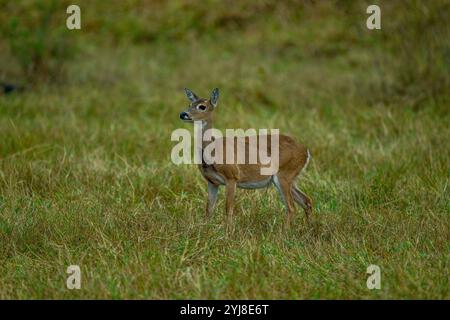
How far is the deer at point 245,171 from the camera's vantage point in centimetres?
653

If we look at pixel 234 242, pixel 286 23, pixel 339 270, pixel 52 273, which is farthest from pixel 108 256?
pixel 286 23

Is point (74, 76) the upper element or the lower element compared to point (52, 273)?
upper

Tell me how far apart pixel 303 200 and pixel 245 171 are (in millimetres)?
577

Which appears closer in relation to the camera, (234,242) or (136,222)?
(234,242)

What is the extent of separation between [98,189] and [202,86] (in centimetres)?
566

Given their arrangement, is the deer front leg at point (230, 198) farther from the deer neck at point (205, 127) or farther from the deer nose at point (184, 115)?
the deer nose at point (184, 115)

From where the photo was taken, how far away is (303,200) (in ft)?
22.4

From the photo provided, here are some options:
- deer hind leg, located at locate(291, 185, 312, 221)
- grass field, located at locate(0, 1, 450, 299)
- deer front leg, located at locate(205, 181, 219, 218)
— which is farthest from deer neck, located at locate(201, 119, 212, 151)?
deer hind leg, located at locate(291, 185, 312, 221)

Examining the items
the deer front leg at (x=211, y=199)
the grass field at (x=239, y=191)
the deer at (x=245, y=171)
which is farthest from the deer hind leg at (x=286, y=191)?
the deer front leg at (x=211, y=199)

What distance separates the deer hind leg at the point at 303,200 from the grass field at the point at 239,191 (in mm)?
121

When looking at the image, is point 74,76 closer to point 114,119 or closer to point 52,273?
point 114,119

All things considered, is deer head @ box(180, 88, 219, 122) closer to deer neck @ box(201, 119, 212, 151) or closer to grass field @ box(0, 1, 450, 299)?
deer neck @ box(201, 119, 212, 151)

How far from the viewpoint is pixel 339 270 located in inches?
216

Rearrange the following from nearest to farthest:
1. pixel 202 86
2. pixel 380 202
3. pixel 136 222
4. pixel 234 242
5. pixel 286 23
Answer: pixel 234 242, pixel 136 222, pixel 380 202, pixel 202 86, pixel 286 23
